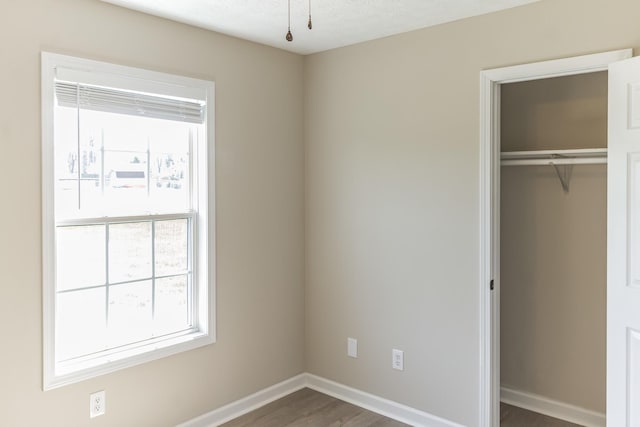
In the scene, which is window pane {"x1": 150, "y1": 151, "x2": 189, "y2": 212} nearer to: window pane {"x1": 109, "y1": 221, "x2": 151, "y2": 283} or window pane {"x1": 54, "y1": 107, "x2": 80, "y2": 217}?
window pane {"x1": 109, "y1": 221, "x2": 151, "y2": 283}

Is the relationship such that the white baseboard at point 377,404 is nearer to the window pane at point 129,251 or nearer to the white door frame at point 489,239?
the white door frame at point 489,239

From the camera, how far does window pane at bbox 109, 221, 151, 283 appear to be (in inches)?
108

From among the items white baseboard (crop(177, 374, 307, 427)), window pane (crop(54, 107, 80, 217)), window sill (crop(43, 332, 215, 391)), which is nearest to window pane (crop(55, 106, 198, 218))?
window pane (crop(54, 107, 80, 217))

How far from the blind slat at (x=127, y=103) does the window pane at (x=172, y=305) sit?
37.9 inches

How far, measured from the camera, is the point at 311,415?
3.32m

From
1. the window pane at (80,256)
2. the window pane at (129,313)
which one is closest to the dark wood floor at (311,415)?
the window pane at (129,313)

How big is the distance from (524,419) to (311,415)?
1375 millimetres

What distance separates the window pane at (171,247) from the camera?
2.97m

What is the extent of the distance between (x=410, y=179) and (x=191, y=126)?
1.39m

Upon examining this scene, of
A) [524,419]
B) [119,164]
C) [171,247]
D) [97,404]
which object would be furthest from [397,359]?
[119,164]

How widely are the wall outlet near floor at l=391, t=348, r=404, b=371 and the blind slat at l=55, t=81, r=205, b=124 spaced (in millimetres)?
1909

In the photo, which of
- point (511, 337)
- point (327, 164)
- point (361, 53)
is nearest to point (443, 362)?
point (511, 337)

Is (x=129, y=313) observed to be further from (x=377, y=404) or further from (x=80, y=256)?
(x=377, y=404)

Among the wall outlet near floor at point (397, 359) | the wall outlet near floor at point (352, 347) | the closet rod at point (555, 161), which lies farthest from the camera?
the wall outlet near floor at point (352, 347)
